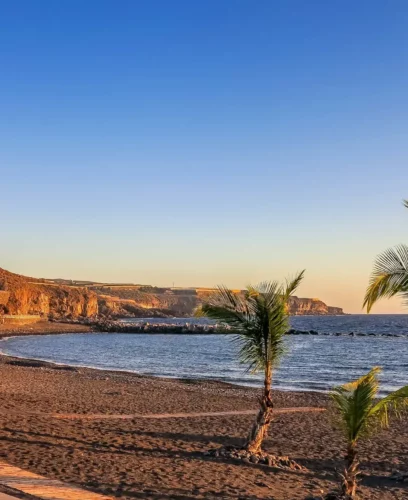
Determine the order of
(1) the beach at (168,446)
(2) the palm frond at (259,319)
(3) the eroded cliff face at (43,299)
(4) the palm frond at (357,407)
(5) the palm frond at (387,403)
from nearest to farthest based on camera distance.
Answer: (5) the palm frond at (387,403)
(4) the palm frond at (357,407)
(1) the beach at (168,446)
(2) the palm frond at (259,319)
(3) the eroded cliff face at (43,299)

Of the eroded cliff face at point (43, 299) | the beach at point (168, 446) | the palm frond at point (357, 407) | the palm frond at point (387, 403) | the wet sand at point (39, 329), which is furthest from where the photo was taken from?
the eroded cliff face at point (43, 299)

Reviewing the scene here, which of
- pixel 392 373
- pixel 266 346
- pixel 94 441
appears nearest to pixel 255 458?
pixel 266 346

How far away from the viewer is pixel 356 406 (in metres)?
8.69

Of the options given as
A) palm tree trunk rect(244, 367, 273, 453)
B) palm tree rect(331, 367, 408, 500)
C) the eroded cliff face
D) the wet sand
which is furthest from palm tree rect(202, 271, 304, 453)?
the eroded cliff face

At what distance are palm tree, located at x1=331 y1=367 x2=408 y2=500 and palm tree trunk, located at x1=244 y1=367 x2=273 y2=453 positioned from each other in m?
3.05

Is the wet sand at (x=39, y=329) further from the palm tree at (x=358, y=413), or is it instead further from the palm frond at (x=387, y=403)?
the palm frond at (x=387, y=403)

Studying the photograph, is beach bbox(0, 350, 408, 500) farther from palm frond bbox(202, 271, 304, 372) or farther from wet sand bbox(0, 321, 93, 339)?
wet sand bbox(0, 321, 93, 339)

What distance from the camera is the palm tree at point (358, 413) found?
8578 millimetres

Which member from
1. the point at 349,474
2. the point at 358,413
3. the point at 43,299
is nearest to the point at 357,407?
the point at 358,413

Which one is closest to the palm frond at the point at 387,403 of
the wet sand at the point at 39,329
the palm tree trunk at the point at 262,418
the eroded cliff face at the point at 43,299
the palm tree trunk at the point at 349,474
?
the palm tree trunk at the point at 349,474

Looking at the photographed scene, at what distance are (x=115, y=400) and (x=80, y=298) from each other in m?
135

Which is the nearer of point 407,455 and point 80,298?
point 407,455

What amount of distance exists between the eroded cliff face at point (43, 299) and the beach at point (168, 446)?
97.3m

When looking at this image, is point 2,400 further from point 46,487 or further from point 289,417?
point 46,487
